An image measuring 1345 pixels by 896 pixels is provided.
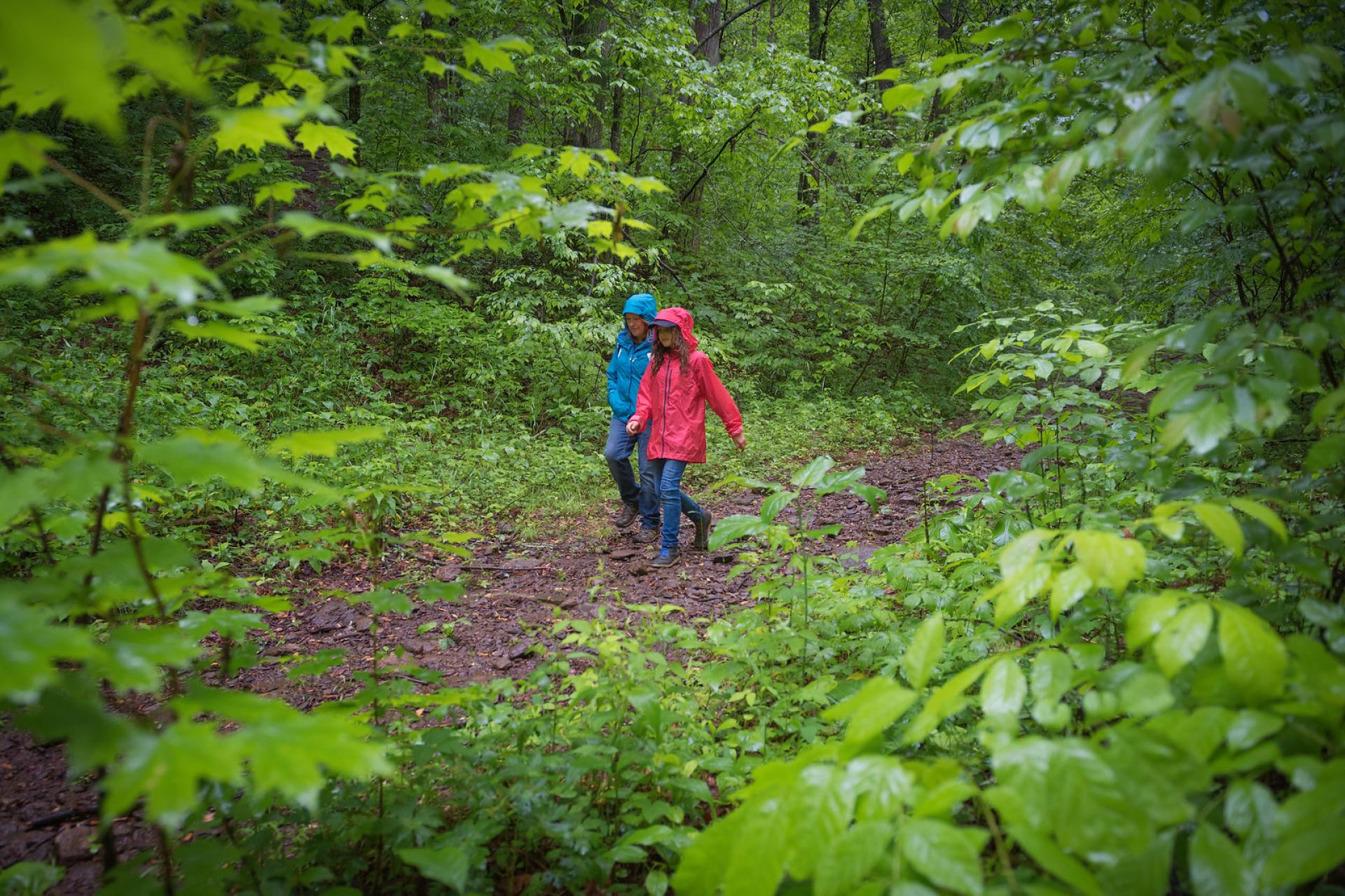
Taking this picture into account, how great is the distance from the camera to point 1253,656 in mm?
1235

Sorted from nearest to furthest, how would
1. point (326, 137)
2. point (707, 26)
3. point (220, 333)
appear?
point (220, 333), point (326, 137), point (707, 26)

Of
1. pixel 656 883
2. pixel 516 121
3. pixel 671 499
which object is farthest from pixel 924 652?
pixel 516 121

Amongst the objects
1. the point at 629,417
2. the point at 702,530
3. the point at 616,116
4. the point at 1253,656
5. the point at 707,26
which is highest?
the point at 707,26

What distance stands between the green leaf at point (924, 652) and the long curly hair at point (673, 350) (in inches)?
167

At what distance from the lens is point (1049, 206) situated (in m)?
2.03

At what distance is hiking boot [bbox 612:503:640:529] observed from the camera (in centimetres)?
662

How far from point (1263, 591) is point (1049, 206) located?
1.69 metres

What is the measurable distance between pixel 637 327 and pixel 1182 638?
17.0ft

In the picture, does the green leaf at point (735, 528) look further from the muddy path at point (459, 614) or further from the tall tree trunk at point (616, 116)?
the tall tree trunk at point (616, 116)

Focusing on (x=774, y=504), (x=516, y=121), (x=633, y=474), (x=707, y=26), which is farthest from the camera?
(x=516, y=121)

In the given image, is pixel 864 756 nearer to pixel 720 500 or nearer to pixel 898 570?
pixel 898 570

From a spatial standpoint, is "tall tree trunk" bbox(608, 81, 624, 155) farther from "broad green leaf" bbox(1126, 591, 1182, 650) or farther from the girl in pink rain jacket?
"broad green leaf" bbox(1126, 591, 1182, 650)

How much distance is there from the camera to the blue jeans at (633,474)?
6.06 meters

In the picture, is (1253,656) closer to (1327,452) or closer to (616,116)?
(1327,452)
